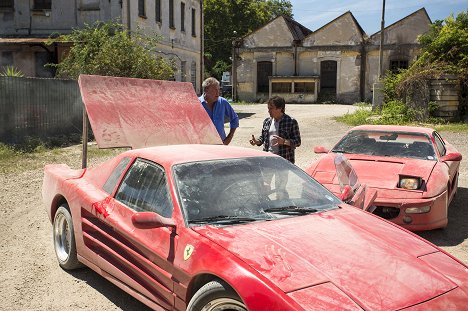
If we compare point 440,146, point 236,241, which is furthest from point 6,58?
point 236,241

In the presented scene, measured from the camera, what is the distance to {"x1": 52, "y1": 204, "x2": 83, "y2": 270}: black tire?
177 inches

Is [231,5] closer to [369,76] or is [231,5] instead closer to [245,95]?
[245,95]

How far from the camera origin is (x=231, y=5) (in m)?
51.3

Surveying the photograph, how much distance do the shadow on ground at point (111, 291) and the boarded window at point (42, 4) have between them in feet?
64.9

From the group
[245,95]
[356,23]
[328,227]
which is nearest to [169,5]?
[245,95]

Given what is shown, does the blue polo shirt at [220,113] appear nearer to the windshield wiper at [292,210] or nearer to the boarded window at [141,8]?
the windshield wiper at [292,210]

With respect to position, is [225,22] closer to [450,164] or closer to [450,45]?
[450,45]

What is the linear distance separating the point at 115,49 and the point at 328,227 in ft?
46.9

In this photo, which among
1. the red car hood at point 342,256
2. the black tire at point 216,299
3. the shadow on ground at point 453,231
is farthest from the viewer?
the shadow on ground at point 453,231

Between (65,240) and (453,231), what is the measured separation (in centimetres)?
466

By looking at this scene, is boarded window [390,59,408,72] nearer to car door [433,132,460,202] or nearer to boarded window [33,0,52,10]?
boarded window [33,0,52,10]

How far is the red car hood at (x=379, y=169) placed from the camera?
593 centimetres

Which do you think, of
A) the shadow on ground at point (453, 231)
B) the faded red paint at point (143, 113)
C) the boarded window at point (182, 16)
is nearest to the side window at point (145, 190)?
the faded red paint at point (143, 113)

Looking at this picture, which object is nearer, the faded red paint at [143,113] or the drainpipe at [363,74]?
the faded red paint at [143,113]
